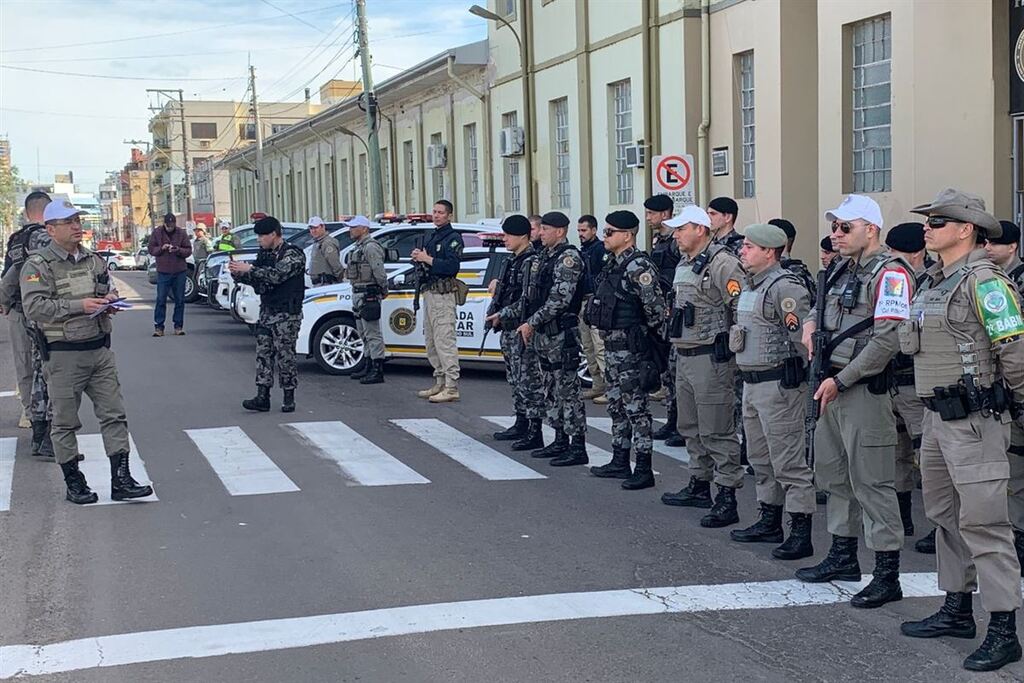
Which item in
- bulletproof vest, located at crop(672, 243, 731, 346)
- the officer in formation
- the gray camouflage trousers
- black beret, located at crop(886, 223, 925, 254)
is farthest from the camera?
the officer in formation

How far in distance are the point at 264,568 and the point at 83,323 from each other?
8.16ft

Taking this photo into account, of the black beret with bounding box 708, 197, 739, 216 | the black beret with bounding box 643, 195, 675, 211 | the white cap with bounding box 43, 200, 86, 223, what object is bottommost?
the black beret with bounding box 708, 197, 739, 216

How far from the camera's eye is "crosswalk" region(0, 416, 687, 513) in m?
9.14

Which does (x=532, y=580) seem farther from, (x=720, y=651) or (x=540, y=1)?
(x=540, y=1)

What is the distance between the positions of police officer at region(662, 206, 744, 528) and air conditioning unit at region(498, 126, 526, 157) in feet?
56.7

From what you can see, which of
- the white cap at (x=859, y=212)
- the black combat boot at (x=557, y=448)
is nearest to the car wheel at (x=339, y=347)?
the black combat boot at (x=557, y=448)

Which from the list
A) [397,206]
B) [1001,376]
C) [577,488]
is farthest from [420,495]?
[397,206]

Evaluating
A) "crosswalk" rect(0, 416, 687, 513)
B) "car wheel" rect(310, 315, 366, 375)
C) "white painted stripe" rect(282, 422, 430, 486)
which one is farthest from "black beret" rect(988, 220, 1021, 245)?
"car wheel" rect(310, 315, 366, 375)

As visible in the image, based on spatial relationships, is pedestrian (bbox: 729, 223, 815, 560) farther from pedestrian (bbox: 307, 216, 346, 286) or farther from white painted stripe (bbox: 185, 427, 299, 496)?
pedestrian (bbox: 307, 216, 346, 286)

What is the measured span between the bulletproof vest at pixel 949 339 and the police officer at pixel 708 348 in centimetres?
239

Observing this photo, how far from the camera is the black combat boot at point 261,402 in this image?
12.4 meters

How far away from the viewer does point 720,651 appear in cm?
548

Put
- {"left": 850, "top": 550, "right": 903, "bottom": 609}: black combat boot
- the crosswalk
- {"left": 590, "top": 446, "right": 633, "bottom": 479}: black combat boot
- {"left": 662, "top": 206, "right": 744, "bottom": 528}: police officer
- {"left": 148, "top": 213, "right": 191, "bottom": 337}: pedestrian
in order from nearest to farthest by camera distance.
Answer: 1. {"left": 850, "top": 550, "right": 903, "bottom": 609}: black combat boot
2. {"left": 662, "top": 206, "right": 744, "bottom": 528}: police officer
3. the crosswalk
4. {"left": 590, "top": 446, "right": 633, "bottom": 479}: black combat boot
5. {"left": 148, "top": 213, "right": 191, "bottom": 337}: pedestrian

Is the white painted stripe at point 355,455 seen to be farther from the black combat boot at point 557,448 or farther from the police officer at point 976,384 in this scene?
the police officer at point 976,384
